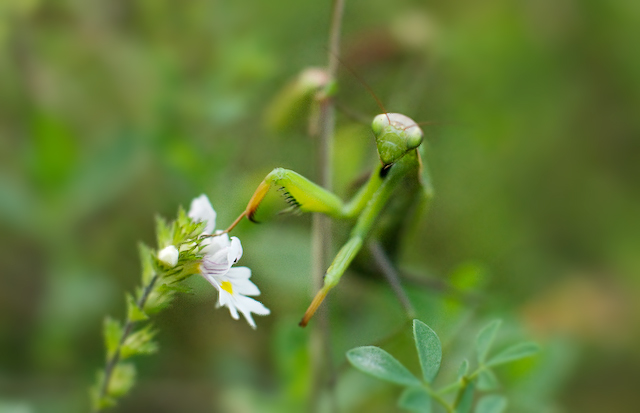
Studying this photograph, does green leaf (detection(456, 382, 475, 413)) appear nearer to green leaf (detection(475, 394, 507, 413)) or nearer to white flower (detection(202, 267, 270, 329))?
green leaf (detection(475, 394, 507, 413))

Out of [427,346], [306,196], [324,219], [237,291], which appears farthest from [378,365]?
[324,219]

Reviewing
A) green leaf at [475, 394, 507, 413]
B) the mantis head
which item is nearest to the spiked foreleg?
the mantis head

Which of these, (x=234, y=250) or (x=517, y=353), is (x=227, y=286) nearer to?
(x=234, y=250)

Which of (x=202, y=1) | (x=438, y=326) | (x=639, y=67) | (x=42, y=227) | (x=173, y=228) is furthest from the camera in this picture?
(x=639, y=67)

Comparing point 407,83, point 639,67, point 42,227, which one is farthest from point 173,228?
point 639,67

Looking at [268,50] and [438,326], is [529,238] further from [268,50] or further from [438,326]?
[268,50]

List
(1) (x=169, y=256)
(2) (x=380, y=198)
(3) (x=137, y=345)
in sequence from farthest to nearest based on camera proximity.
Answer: (2) (x=380, y=198)
(3) (x=137, y=345)
(1) (x=169, y=256)
